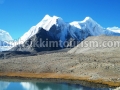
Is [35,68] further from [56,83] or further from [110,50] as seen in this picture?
[110,50]

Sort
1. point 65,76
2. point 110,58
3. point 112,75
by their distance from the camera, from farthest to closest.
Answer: point 110,58 → point 65,76 → point 112,75

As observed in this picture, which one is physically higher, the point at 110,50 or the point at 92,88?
the point at 110,50

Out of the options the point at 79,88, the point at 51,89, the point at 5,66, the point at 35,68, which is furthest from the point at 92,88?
the point at 5,66

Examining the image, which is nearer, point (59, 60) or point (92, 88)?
point (92, 88)

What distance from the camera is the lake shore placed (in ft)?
295

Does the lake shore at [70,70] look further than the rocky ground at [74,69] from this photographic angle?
No

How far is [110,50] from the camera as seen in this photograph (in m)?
135

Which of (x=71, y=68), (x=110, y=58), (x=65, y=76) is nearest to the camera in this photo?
(x=65, y=76)

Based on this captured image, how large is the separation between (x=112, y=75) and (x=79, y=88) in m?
20.4

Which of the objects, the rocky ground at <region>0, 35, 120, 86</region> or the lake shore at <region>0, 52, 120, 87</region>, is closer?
the lake shore at <region>0, 52, 120, 87</region>

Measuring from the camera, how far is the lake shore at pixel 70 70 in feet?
295

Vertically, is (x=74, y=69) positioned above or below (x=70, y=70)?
above

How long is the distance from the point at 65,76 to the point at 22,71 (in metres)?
22.6

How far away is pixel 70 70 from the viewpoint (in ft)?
342
